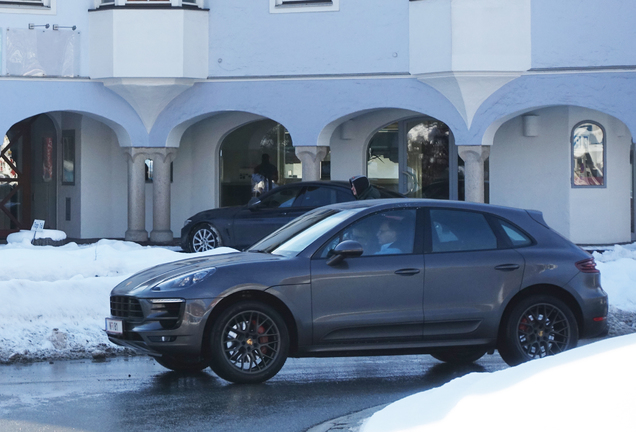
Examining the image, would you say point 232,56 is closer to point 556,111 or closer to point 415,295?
point 556,111

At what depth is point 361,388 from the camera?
8039 mm

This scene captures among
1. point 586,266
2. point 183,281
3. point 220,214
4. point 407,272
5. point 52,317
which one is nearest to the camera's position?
point 183,281

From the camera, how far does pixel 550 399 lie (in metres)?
4.32

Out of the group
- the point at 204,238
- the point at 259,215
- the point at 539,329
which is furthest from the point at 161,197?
the point at 539,329

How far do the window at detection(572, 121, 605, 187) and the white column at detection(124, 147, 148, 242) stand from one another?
9271 mm

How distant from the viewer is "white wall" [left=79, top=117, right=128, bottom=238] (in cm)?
2258

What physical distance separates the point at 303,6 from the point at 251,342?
13077 millimetres

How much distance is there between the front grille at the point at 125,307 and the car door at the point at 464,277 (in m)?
2.42

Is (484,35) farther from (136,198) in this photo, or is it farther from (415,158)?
(136,198)

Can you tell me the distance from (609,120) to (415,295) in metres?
13.5

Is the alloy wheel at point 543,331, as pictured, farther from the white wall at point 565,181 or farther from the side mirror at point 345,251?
the white wall at point 565,181

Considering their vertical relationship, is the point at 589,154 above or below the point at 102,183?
above

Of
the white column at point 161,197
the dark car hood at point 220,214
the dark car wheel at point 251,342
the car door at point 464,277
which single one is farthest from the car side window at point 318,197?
the dark car wheel at point 251,342

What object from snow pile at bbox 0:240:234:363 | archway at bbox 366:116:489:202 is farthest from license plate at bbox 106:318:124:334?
archway at bbox 366:116:489:202
